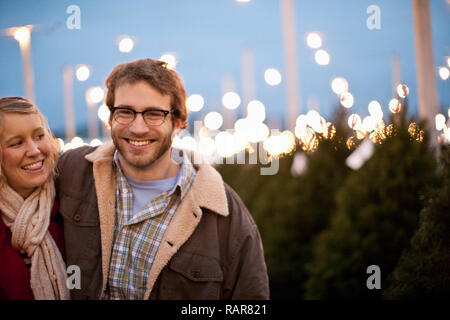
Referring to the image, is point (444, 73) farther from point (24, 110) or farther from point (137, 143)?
point (24, 110)

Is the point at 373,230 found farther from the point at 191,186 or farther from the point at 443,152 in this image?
the point at 191,186

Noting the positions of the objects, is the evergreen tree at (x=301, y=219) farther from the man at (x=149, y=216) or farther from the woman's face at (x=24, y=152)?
the woman's face at (x=24, y=152)

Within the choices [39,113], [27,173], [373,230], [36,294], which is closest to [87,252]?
[36,294]

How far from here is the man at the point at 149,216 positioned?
3.02 metres

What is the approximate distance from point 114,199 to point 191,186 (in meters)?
0.55

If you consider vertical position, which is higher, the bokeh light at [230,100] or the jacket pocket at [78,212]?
the bokeh light at [230,100]

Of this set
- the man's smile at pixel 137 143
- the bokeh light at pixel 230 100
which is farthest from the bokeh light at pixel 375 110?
the bokeh light at pixel 230 100

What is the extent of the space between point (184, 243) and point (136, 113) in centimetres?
97

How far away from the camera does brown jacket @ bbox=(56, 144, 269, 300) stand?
3008 mm

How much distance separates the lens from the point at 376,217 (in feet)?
13.6

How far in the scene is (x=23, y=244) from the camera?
2.90 metres

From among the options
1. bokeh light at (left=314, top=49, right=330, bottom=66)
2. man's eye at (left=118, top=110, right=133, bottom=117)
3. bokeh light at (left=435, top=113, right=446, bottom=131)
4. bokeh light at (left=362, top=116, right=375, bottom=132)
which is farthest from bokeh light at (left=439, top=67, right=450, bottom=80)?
man's eye at (left=118, top=110, right=133, bottom=117)

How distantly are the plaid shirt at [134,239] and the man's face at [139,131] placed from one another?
24 centimetres

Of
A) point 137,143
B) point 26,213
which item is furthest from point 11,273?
point 137,143
